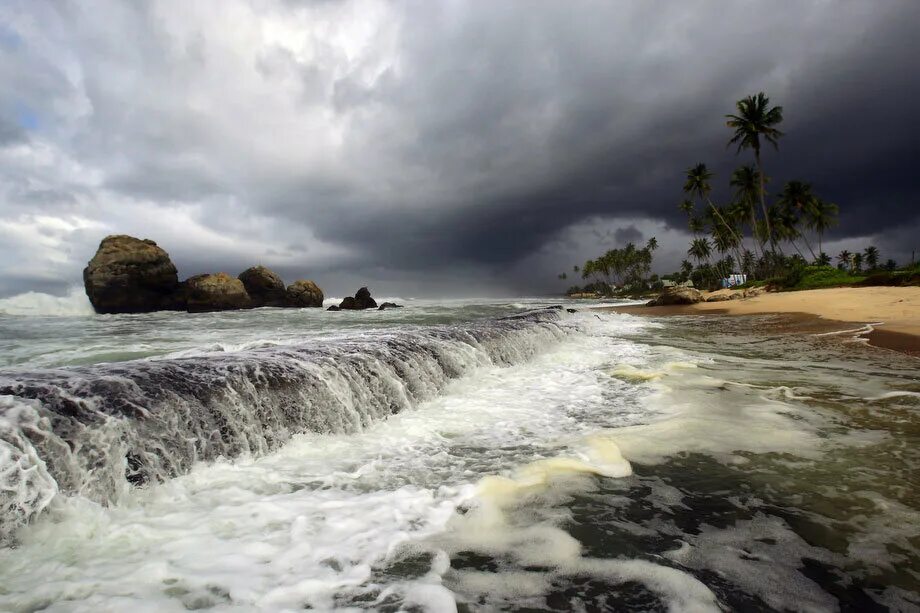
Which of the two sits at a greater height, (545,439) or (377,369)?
(377,369)

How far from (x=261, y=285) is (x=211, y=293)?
809 cm

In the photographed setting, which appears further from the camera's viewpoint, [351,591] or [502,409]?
[502,409]

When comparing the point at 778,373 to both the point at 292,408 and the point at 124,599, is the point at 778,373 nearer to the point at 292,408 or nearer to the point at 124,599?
the point at 292,408

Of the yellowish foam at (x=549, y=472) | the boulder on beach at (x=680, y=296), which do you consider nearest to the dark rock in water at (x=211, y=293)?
the boulder on beach at (x=680, y=296)

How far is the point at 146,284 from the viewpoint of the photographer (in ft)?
142

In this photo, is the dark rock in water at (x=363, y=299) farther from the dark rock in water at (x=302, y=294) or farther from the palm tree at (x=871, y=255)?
the palm tree at (x=871, y=255)

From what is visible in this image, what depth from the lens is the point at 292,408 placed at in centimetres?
523

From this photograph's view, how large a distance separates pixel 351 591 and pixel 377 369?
4.71m

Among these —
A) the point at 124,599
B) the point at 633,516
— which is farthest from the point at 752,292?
the point at 124,599

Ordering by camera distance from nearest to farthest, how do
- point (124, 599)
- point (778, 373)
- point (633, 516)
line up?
point (124, 599)
point (633, 516)
point (778, 373)

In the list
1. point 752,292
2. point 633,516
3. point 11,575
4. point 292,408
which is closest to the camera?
point 11,575

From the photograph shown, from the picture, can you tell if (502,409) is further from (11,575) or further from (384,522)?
(11,575)

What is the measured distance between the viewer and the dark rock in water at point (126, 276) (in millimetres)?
41531

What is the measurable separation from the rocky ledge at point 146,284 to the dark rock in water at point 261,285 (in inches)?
74.5
